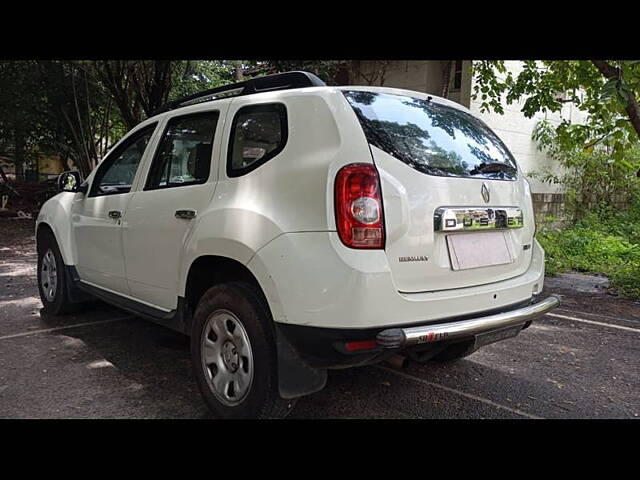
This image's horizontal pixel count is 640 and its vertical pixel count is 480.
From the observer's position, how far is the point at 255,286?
8.55ft

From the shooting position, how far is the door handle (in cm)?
294

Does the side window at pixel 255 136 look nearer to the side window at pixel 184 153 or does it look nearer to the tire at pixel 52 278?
the side window at pixel 184 153

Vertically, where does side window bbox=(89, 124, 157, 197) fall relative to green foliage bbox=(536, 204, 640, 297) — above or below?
above

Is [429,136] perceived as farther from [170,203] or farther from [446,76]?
[446,76]

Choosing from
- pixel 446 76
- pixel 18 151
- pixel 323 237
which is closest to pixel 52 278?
pixel 323 237

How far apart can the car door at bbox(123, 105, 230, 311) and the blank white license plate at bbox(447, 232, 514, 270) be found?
4.59 ft

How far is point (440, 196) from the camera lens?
2486 millimetres

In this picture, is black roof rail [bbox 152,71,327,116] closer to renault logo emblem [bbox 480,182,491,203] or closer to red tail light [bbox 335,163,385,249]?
red tail light [bbox 335,163,385,249]

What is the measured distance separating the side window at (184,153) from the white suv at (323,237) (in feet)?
0.05

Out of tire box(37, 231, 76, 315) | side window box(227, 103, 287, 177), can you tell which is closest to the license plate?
side window box(227, 103, 287, 177)

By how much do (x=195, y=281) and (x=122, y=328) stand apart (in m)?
1.93

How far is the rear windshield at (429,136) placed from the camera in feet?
8.16
